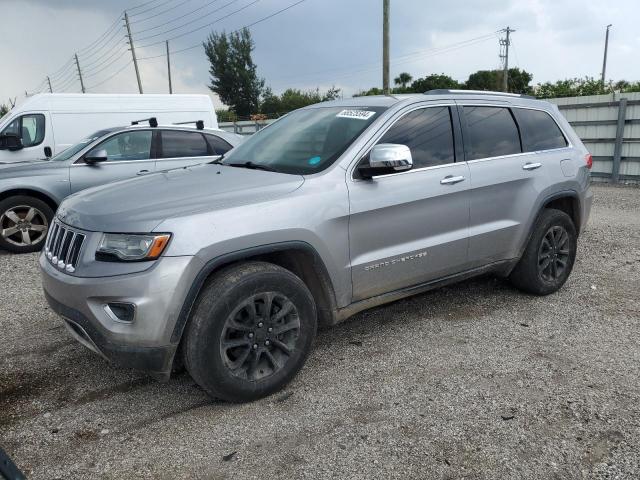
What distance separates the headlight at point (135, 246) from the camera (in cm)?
255

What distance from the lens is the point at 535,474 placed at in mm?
2357

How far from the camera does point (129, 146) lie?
753 cm

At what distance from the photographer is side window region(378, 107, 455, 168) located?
3.56m

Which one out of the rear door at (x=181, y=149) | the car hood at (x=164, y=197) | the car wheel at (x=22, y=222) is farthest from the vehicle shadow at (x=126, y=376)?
the rear door at (x=181, y=149)

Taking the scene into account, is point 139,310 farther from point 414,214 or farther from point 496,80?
point 496,80

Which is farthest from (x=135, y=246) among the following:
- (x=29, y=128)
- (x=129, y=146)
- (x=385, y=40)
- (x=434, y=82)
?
(x=434, y=82)

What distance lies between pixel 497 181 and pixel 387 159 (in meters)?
1.28

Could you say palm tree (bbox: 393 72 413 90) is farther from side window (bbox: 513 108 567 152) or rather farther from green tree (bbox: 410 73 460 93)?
side window (bbox: 513 108 567 152)

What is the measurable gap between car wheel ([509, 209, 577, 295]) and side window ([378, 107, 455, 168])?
46.7 inches

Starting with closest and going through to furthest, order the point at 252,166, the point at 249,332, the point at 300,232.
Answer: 1. the point at 249,332
2. the point at 300,232
3. the point at 252,166

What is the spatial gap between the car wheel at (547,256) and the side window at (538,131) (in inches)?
22.6

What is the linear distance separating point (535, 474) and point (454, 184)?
198cm

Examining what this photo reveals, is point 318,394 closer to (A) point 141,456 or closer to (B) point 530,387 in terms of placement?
(A) point 141,456

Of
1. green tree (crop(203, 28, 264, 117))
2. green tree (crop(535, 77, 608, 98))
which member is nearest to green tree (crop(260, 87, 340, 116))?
green tree (crop(203, 28, 264, 117))
